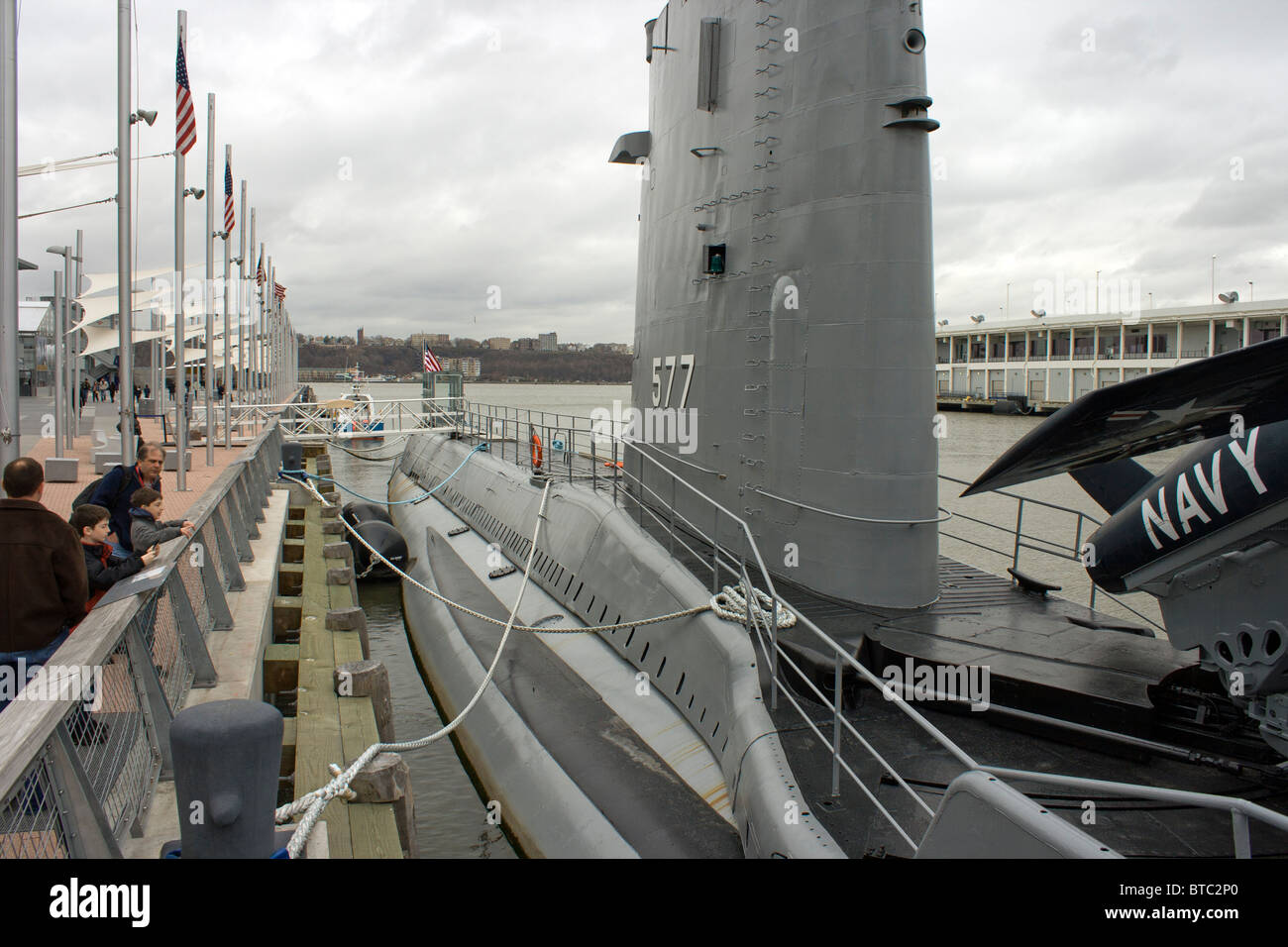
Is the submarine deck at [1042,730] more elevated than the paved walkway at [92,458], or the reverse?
the paved walkway at [92,458]

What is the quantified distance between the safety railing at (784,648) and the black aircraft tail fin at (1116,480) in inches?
38.5

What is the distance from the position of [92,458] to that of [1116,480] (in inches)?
630

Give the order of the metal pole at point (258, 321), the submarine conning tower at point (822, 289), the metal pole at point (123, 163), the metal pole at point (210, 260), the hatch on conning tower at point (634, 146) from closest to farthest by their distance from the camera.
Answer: the submarine conning tower at point (822, 289) < the metal pole at point (123, 163) < the hatch on conning tower at point (634, 146) < the metal pole at point (210, 260) < the metal pole at point (258, 321)

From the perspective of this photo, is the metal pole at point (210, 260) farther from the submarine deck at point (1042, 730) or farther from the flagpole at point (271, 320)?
the flagpole at point (271, 320)

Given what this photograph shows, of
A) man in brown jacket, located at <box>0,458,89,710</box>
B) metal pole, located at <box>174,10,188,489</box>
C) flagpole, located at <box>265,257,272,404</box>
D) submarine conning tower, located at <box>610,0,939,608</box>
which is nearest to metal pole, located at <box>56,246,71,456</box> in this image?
metal pole, located at <box>174,10,188,489</box>

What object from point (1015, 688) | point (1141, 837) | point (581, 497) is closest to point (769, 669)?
point (1015, 688)

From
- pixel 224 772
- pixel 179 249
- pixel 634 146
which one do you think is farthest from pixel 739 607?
pixel 179 249

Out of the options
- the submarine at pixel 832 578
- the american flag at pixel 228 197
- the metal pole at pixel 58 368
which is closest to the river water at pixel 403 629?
the submarine at pixel 832 578

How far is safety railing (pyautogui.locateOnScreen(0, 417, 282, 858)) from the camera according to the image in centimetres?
286

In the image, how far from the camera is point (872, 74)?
7207 mm

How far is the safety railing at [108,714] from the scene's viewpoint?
286 cm

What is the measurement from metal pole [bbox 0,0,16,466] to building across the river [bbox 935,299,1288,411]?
3560cm

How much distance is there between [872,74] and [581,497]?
19.8 feet
